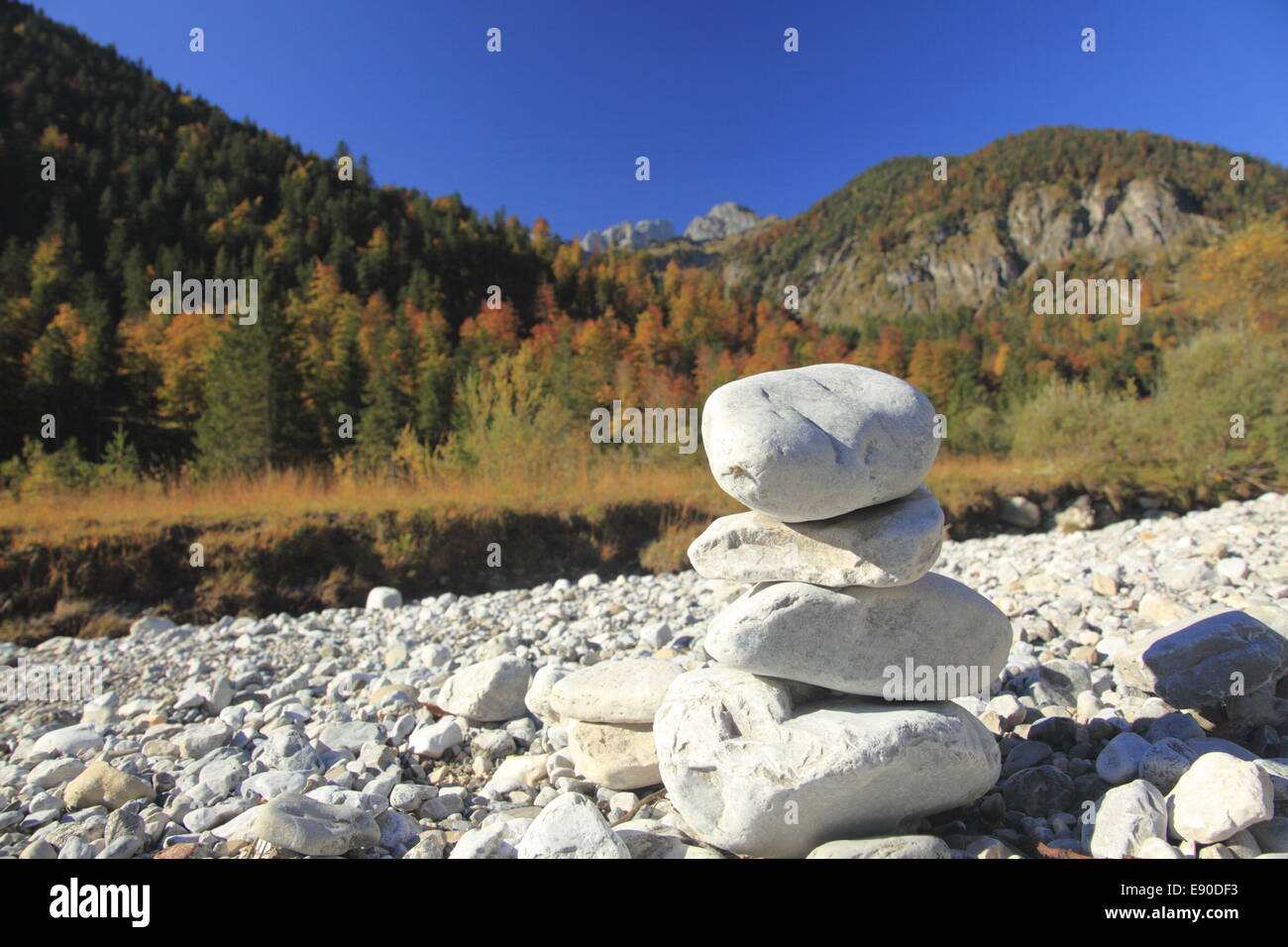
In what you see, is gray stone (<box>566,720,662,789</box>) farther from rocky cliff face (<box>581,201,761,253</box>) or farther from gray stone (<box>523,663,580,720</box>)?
rocky cliff face (<box>581,201,761,253</box>)

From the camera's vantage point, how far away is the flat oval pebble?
8.80 feet

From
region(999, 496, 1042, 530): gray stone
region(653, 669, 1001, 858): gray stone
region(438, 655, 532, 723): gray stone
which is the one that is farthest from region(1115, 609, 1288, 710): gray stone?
region(999, 496, 1042, 530): gray stone

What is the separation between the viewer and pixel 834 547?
279 centimetres

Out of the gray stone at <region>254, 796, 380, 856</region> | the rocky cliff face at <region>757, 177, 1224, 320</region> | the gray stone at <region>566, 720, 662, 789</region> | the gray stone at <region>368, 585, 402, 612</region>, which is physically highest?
the rocky cliff face at <region>757, 177, 1224, 320</region>

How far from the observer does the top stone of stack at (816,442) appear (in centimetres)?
244

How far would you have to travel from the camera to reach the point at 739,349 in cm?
3525

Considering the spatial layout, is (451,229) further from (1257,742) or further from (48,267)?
(1257,742)

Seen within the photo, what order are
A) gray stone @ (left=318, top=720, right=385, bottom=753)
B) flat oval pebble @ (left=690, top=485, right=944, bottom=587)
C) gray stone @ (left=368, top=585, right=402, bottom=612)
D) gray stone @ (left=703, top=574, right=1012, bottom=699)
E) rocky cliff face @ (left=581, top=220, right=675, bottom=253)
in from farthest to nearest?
rocky cliff face @ (left=581, top=220, right=675, bottom=253) < gray stone @ (left=368, top=585, right=402, bottom=612) < gray stone @ (left=318, top=720, right=385, bottom=753) < gray stone @ (left=703, top=574, right=1012, bottom=699) < flat oval pebble @ (left=690, top=485, right=944, bottom=587)

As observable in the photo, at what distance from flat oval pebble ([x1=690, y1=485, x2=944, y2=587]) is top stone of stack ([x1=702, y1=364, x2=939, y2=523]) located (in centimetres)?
9

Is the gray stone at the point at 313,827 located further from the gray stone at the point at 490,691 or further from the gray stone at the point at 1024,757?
the gray stone at the point at 1024,757

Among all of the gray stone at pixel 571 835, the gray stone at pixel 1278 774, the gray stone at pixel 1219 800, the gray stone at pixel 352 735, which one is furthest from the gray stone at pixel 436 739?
the gray stone at pixel 1278 774
